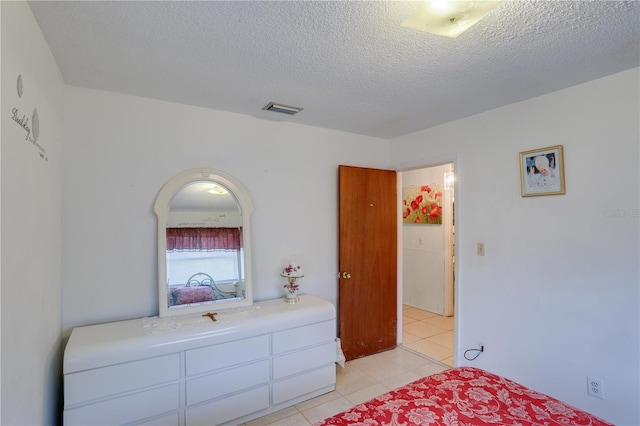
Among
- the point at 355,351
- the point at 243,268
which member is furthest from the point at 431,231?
the point at 243,268

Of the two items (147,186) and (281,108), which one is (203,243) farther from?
(281,108)

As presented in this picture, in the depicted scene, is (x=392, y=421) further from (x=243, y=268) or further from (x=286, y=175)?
(x=286, y=175)

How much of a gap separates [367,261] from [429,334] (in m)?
1.46

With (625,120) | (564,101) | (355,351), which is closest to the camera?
(625,120)

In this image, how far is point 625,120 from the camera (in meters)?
2.00

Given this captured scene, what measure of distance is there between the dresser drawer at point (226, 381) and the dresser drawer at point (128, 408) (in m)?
0.10

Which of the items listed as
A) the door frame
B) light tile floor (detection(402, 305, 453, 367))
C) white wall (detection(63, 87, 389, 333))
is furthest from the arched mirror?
light tile floor (detection(402, 305, 453, 367))

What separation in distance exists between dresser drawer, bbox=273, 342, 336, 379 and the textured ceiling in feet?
6.54

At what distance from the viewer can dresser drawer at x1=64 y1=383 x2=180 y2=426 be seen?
6.07 feet

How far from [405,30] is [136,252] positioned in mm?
2304

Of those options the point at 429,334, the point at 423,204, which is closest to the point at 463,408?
the point at 429,334

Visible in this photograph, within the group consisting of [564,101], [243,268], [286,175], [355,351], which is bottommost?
[355,351]

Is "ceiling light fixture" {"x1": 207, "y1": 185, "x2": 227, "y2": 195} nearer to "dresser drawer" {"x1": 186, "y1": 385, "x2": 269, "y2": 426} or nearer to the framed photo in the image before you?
"dresser drawer" {"x1": 186, "y1": 385, "x2": 269, "y2": 426}

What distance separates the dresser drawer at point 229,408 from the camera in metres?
2.16
